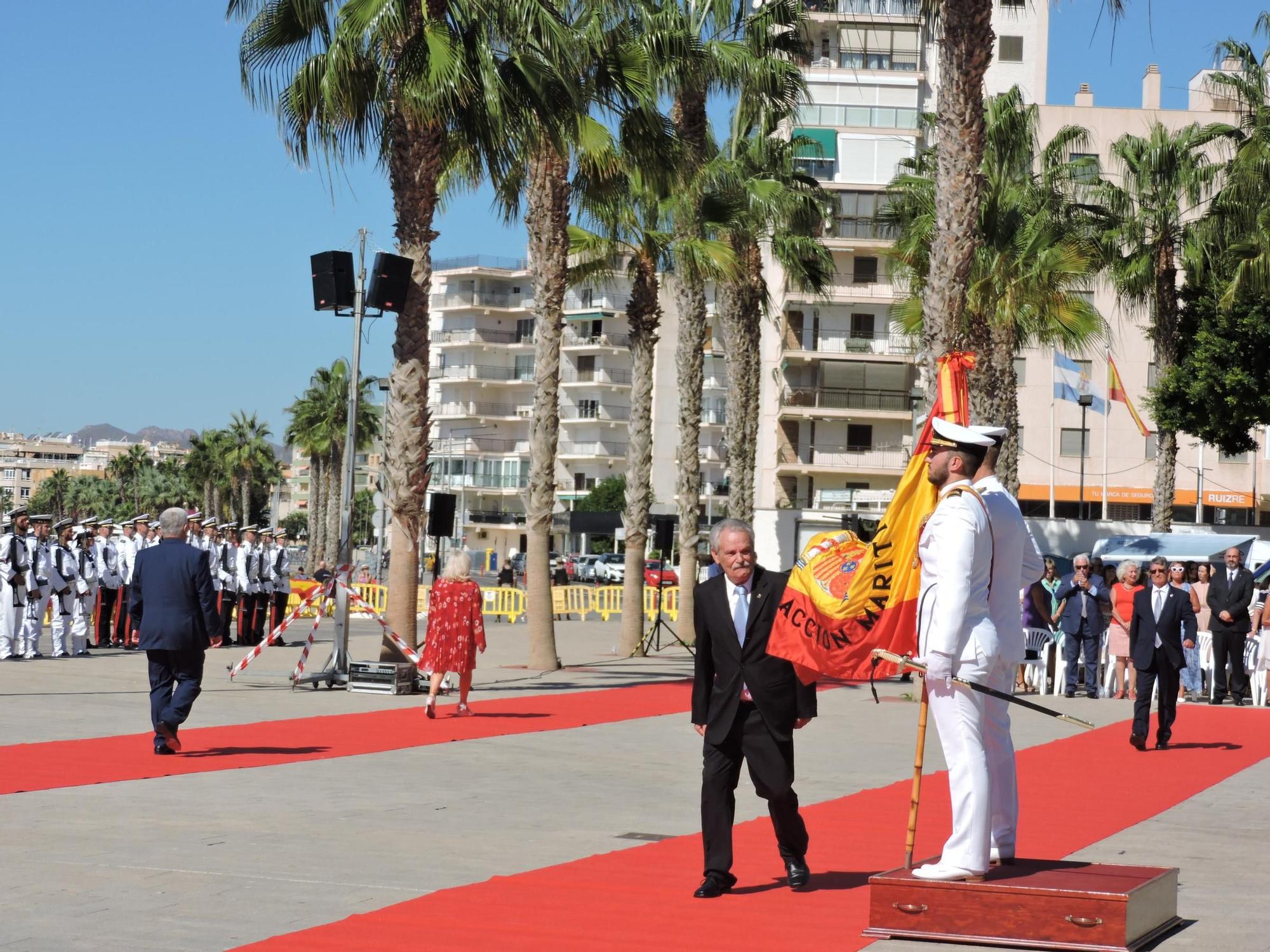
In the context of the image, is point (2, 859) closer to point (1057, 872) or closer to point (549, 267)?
point (1057, 872)

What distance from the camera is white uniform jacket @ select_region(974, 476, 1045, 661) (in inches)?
267

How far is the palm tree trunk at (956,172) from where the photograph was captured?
20.4 m

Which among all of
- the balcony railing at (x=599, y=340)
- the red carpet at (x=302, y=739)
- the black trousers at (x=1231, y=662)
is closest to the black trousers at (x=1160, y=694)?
the red carpet at (x=302, y=739)

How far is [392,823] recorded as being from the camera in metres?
9.78

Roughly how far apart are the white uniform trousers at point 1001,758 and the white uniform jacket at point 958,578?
0.54 feet

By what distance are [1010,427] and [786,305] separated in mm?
39789

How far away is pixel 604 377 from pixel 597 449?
16.1 feet

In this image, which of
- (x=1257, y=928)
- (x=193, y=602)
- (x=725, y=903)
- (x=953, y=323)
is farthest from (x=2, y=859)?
(x=953, y=323)

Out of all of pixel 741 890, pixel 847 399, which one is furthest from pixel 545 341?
pixel 847 399

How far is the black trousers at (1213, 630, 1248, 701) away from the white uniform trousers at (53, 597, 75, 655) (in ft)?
53.7

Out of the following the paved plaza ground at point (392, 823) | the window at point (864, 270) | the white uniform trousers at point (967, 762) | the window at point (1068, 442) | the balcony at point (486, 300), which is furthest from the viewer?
the balcony at point (486, 300)

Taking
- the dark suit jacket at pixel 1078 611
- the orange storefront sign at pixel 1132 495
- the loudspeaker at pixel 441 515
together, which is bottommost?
the dark suit jacket at pixel 1078 611

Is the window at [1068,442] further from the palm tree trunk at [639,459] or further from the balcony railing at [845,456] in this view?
the palm tree trunk at [639,459]

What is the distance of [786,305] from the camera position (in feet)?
242
